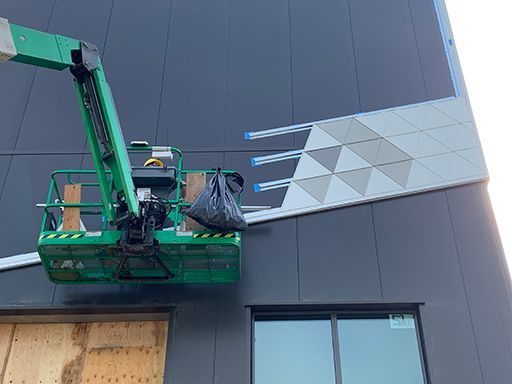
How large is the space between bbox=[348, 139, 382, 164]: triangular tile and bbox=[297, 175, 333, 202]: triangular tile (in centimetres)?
60

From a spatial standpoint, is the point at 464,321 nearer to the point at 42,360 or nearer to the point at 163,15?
the point at 42,360

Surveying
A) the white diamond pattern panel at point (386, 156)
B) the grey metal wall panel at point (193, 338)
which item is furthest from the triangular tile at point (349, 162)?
the grey metal wall panel at point (193, 338)

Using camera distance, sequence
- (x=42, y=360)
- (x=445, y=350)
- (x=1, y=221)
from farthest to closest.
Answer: (x=1, y=221) → (x=42, y=360) → (x=445, y=350)

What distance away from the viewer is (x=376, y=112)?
26.6ft

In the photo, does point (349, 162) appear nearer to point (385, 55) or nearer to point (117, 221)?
point (385, 55)

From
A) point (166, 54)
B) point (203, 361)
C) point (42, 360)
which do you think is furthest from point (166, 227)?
point (166, 54)

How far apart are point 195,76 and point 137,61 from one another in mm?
1042

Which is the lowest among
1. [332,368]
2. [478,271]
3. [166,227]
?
[332,368]

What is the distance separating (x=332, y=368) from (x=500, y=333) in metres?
2.03

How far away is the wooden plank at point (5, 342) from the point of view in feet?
22.1

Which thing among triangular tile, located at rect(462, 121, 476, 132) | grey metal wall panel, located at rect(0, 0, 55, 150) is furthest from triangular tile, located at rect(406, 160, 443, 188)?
grey metal wall panel, located at rect(0, 0, 55, 150)

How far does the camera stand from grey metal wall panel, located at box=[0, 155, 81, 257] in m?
7.29

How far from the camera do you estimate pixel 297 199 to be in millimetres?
7402

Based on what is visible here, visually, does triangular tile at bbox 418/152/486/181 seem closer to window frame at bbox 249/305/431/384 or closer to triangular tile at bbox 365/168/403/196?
triangular tile at bbox 365/168/403/196
